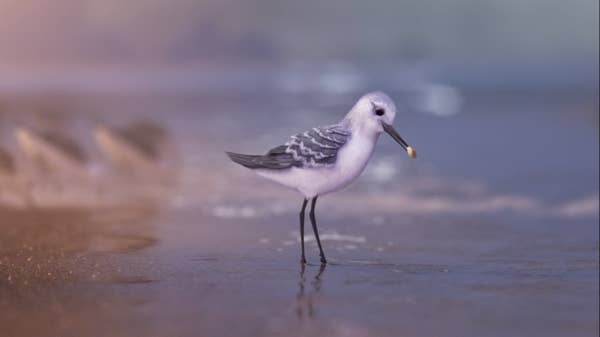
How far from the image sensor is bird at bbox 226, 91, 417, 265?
5.33m

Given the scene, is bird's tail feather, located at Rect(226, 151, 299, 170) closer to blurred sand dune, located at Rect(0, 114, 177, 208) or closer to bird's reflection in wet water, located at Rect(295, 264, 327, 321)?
bird's reflection in wet water, located at Rect(295, 264, 327, 321)

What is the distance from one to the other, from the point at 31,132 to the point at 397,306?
7.21 meters

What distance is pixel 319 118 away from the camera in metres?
23.7

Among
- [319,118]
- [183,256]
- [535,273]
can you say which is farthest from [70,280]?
[319,118]

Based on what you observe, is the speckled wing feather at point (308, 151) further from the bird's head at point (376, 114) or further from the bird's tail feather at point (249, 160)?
the bird's head at point (376, 114)

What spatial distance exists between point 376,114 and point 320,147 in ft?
1.21

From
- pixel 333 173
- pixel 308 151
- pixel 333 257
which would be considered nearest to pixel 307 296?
pixel 333 173

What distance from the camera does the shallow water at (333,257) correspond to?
4961mm

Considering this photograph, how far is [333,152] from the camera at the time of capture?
5438mm

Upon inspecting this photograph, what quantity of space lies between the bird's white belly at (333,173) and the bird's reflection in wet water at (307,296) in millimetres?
525

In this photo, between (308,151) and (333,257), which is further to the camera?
(333,257)

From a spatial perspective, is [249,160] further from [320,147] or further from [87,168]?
[87,168]

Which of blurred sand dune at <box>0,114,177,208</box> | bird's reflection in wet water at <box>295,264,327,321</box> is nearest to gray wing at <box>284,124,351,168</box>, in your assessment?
bird's reflection in wet water at <box>295,264,327,321</box>

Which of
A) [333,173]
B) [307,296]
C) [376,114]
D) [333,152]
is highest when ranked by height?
[376,114]
